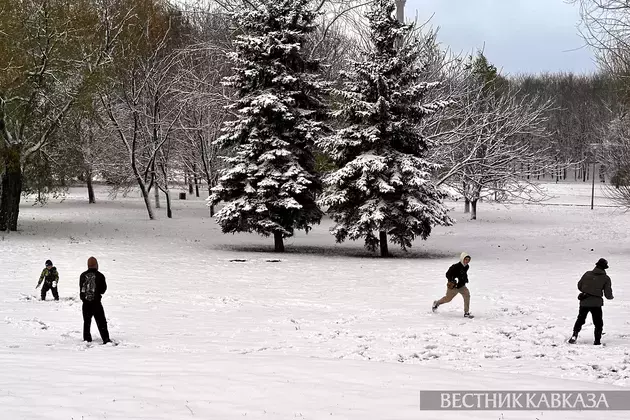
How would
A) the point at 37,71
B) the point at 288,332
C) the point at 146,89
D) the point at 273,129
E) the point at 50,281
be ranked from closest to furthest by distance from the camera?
the point at 288,332 → the point at 50,281 → the point at 273,129 → the point at 37,71 → the point at 146,89

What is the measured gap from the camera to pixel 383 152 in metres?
26.6

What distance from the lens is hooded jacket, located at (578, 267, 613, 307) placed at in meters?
12.5

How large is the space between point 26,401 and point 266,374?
3.39 meters

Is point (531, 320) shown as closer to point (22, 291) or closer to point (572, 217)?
point (22, 291)

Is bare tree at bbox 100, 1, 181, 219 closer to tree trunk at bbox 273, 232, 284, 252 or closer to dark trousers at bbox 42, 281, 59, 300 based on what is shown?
tree trunk at bbox 273, 232, 284, 252

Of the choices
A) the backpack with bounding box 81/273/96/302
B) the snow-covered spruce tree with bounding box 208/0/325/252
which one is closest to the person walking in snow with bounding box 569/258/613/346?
the backpack with bounding box 81/273/96/302

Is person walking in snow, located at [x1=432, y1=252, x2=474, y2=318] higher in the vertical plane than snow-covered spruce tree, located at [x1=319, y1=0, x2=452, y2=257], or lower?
lower

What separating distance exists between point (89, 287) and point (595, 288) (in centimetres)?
939

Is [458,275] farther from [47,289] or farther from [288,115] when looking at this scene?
[288,115]

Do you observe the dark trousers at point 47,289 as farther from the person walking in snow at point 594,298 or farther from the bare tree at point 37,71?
the bare tree at point 37,71

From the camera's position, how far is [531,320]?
48.7 feet

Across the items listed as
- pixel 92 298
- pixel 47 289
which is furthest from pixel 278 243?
pixel 92 298

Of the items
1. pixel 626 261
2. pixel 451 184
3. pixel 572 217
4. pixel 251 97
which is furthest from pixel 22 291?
pixel 572 217

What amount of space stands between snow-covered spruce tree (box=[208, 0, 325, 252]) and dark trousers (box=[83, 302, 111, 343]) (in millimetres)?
14287
